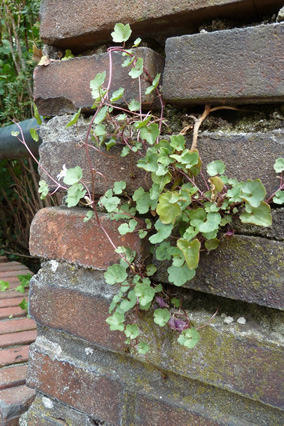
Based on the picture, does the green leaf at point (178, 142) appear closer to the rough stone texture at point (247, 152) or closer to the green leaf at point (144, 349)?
the rough stone texture at point (247, 152)

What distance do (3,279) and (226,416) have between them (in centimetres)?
168

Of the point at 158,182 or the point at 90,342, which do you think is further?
the point at 90,342

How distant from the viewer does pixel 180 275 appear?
77 cm

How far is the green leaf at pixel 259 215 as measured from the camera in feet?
2.29

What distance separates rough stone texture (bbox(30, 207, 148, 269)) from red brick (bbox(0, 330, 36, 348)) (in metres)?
0.57

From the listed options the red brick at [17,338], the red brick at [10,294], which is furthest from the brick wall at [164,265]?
the red brick at [10,294]

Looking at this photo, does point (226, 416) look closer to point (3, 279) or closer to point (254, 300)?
point (254, 300)

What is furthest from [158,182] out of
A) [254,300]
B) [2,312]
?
[2,312]

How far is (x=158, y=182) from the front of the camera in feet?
2.56

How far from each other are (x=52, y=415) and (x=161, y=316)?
46cm

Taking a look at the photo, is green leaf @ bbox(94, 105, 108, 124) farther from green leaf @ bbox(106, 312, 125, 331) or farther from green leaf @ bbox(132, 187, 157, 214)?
green leaf @ bbox(106, 312, 125, 331)

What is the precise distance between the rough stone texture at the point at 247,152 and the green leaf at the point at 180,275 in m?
0.20

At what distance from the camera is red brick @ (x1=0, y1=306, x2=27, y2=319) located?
1.71 m

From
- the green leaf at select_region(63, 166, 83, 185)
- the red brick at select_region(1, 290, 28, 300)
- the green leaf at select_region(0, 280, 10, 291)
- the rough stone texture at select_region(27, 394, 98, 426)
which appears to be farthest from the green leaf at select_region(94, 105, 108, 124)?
the green leaf at select_region(0, 280, 10, 291)
